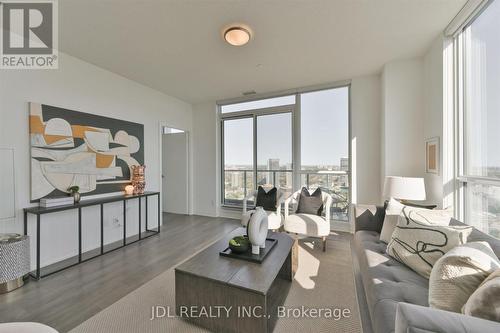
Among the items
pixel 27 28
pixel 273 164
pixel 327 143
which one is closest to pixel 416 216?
pixel 327 143

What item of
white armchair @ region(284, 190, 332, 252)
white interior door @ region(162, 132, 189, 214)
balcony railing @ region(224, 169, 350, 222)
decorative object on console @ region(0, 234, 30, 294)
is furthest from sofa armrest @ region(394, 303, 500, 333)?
white interior door @ region(162, 132, 189, 214)

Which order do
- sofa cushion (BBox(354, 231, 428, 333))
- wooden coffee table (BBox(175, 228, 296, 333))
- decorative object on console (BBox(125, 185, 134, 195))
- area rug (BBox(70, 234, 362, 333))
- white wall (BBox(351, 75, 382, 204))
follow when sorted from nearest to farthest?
sofa cushion (BBox(354, 231, 428, 333)) → wooden coffee table (BBox(175, 228, 296, 333)) → area rug (BBox(70, 234, 362, 333)) → decorative object on console (BBox(125, 185, 134, 195)) → white wall (BBox(351, 75, 382, 204))

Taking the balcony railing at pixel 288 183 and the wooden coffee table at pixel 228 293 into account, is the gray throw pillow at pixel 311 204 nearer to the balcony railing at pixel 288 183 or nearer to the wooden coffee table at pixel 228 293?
the balcony railing at pixel 288 183

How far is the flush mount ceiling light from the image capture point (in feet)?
7.08

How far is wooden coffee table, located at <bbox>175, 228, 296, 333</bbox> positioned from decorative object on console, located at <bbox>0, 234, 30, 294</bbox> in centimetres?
171

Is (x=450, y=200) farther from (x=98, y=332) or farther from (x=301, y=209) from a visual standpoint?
(x=98, y=332)

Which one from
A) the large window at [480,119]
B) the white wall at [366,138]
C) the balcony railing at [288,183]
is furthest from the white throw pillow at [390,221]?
the balcony railing at [288,183]

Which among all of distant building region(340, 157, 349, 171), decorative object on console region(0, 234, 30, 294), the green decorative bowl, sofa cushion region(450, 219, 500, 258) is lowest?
decorative object on console region(0, 234, 30, 294)

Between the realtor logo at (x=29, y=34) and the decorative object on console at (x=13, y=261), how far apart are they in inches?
72.4

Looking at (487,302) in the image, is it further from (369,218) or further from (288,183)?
(288,183)

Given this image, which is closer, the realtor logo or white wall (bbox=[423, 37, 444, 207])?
the realtor logo

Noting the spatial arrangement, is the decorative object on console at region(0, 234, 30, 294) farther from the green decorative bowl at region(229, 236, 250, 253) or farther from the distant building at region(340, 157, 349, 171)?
the distant building at region(340, 157, 349, 171)

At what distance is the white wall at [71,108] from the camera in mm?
2236

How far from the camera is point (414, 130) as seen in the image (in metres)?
2.91
